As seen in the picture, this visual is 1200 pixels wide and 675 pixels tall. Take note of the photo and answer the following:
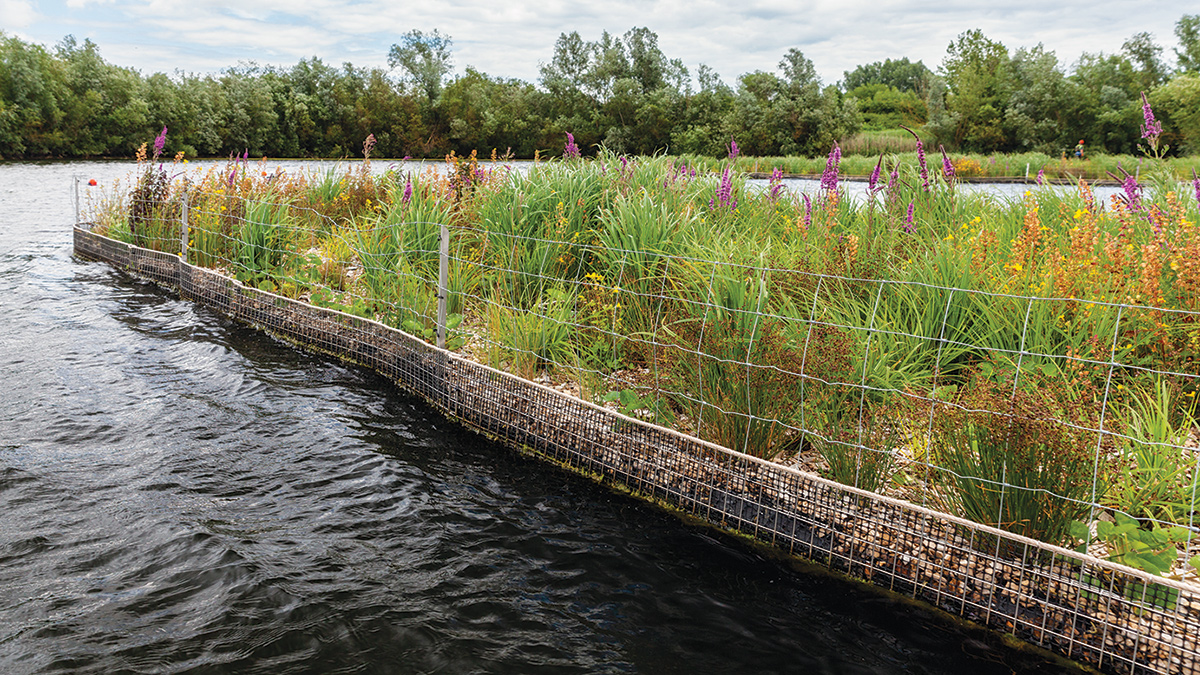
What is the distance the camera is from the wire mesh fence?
9.08ft

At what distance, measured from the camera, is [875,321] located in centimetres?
423

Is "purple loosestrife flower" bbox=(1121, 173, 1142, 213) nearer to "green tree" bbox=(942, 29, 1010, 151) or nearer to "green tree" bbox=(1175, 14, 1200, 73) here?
"green tree" bbox=(942, 29, 1010, 151)

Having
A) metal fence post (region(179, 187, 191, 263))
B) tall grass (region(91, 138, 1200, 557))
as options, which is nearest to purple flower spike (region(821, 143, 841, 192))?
tall grass (region(91, 138, 1200, 557))

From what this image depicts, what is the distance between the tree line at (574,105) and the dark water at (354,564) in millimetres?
34975

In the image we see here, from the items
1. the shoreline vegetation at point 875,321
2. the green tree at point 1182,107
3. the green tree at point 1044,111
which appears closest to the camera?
the shoreline vegetation at point 875,321

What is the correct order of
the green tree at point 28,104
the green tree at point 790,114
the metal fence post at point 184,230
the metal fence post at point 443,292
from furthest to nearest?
1. the green tree at point 790,114
2. the green tree at point 28,104
3. the metal fence post at point 184,230
4. the metal fence post at point 443,292

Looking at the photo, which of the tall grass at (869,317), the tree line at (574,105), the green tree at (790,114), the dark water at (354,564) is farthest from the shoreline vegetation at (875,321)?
the green tree at (790,114)

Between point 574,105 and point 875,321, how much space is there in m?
50.4

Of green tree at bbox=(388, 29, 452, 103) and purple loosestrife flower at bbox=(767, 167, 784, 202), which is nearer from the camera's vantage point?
purple loosestrife flower at bbox=(767, 167, 784, 202)

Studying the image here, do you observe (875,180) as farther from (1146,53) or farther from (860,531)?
(1146,53)

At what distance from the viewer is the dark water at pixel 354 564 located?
2697 millimetres

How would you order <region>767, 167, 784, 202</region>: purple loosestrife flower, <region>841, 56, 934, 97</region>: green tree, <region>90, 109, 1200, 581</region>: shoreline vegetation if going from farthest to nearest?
<region>841, 56, 934, 97</region>: green tree
<region>767, 167, 784, 202</region>: purple loosestrife flower
<region>90, 109, 1200, 581</region>: shoreline vegetation

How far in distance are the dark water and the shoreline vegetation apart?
2.03 feet

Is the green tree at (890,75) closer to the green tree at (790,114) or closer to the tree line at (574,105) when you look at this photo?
the tree line at (574,105)
